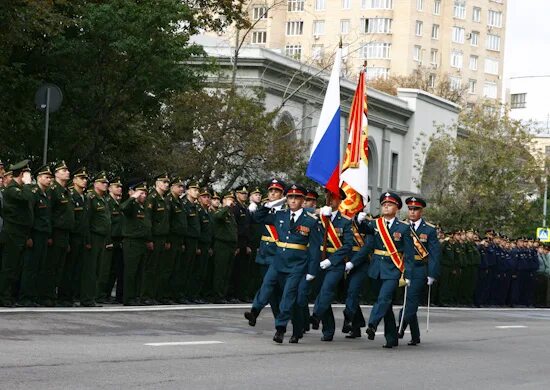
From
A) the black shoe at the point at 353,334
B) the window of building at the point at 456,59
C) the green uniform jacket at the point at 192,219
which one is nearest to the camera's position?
the black shoe at the point at 353,334

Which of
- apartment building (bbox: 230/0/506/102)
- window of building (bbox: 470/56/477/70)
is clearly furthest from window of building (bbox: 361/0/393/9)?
window of building (bbox: 470/56/477/70)

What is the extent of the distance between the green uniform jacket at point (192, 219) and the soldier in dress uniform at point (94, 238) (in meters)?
2.02

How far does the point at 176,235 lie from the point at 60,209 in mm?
3235

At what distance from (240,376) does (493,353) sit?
5668 millimetres

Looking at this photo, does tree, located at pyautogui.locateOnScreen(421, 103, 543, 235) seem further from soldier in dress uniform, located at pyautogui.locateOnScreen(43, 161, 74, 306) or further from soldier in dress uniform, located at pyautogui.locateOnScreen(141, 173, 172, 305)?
soldier in dress uniform, located at pyautogui.locateOnScreen(43, 161, 74, 306)

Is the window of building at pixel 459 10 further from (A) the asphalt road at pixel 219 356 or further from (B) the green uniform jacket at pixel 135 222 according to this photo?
(A) the asphalt road at pixel 219 356

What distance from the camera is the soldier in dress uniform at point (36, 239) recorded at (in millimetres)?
19250

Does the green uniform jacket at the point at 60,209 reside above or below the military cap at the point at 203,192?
below

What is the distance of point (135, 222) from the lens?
21453mm

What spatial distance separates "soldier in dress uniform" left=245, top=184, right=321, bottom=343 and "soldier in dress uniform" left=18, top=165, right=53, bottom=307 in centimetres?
373

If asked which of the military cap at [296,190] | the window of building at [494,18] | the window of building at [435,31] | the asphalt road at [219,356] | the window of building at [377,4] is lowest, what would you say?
the asphalt road at [219,356]

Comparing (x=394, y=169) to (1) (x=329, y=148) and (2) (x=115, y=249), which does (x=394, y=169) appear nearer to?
(2) (x=115, y=249)

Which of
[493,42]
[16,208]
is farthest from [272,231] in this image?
[493,42]

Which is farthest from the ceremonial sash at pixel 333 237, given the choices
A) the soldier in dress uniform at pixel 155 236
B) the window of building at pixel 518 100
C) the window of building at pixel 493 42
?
the window of building at pixel 493 42
